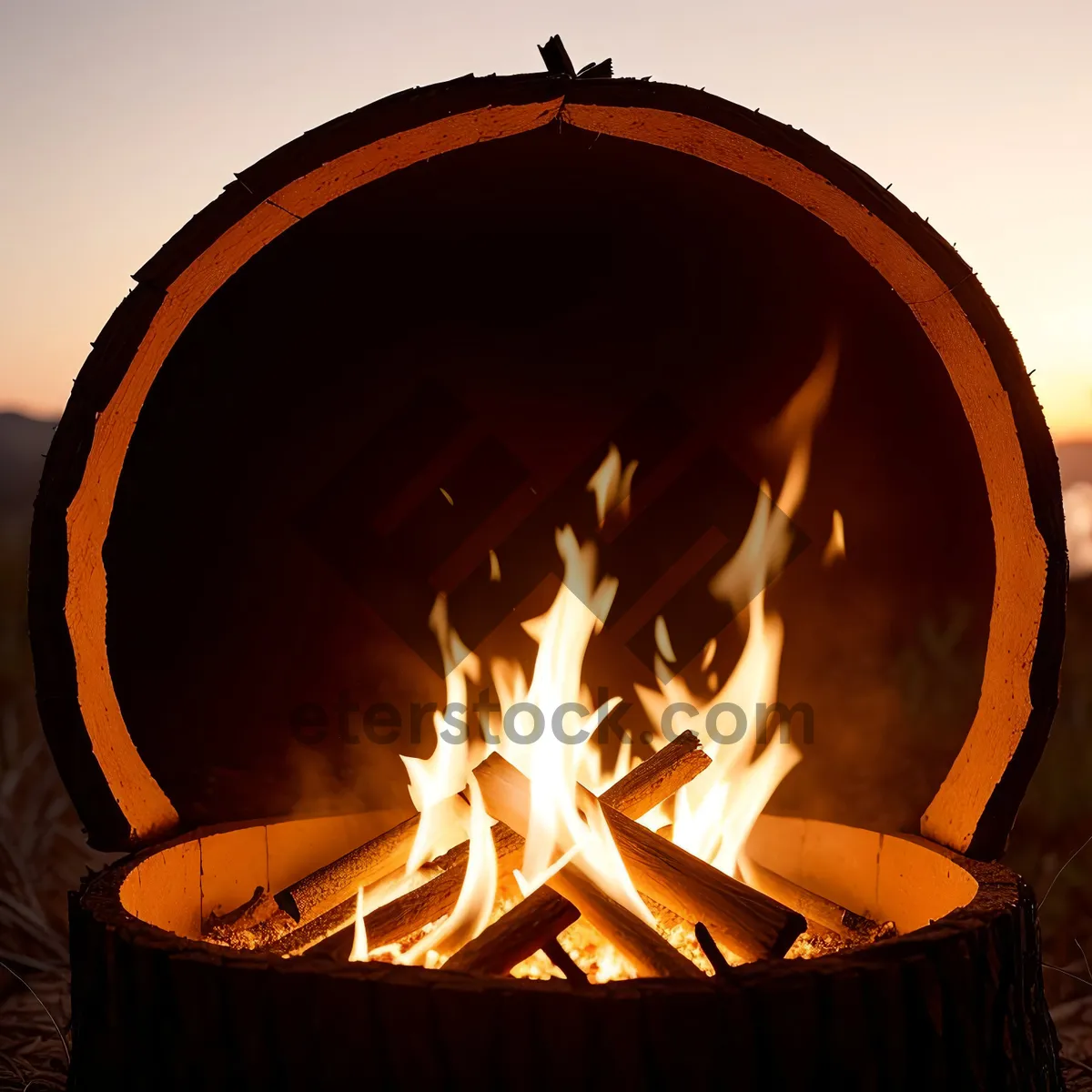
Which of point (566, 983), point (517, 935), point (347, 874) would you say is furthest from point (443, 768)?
point (566, 983)

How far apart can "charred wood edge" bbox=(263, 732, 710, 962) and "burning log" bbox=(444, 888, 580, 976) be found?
321 millimetres

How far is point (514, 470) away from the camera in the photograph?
268 cm

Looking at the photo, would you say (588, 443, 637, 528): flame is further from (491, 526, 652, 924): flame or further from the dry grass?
the dry grass

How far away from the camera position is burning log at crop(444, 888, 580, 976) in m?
1.53

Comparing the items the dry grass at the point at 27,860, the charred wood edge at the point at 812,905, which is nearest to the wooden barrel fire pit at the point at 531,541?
the charred wood edge at the point at 812,905

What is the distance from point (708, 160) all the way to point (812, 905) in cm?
150

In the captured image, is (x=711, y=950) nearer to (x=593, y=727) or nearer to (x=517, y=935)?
(x=517, y=935)

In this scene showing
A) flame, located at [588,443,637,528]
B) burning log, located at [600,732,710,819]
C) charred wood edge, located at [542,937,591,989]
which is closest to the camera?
charred wood edge, located at [542,937,591,989]

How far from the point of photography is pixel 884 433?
2.44m

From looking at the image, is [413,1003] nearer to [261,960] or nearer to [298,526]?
[261,960]

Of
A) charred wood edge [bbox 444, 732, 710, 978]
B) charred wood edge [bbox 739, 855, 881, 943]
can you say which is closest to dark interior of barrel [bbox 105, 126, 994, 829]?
charred wood edge [bbox 739, 855, 881, 943]

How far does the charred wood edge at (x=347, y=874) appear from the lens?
2.05 meters

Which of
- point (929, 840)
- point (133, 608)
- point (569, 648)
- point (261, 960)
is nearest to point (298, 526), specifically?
point (133, 608)

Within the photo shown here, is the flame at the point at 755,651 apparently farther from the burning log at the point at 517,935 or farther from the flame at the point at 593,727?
the burning log at the point at 517,935
